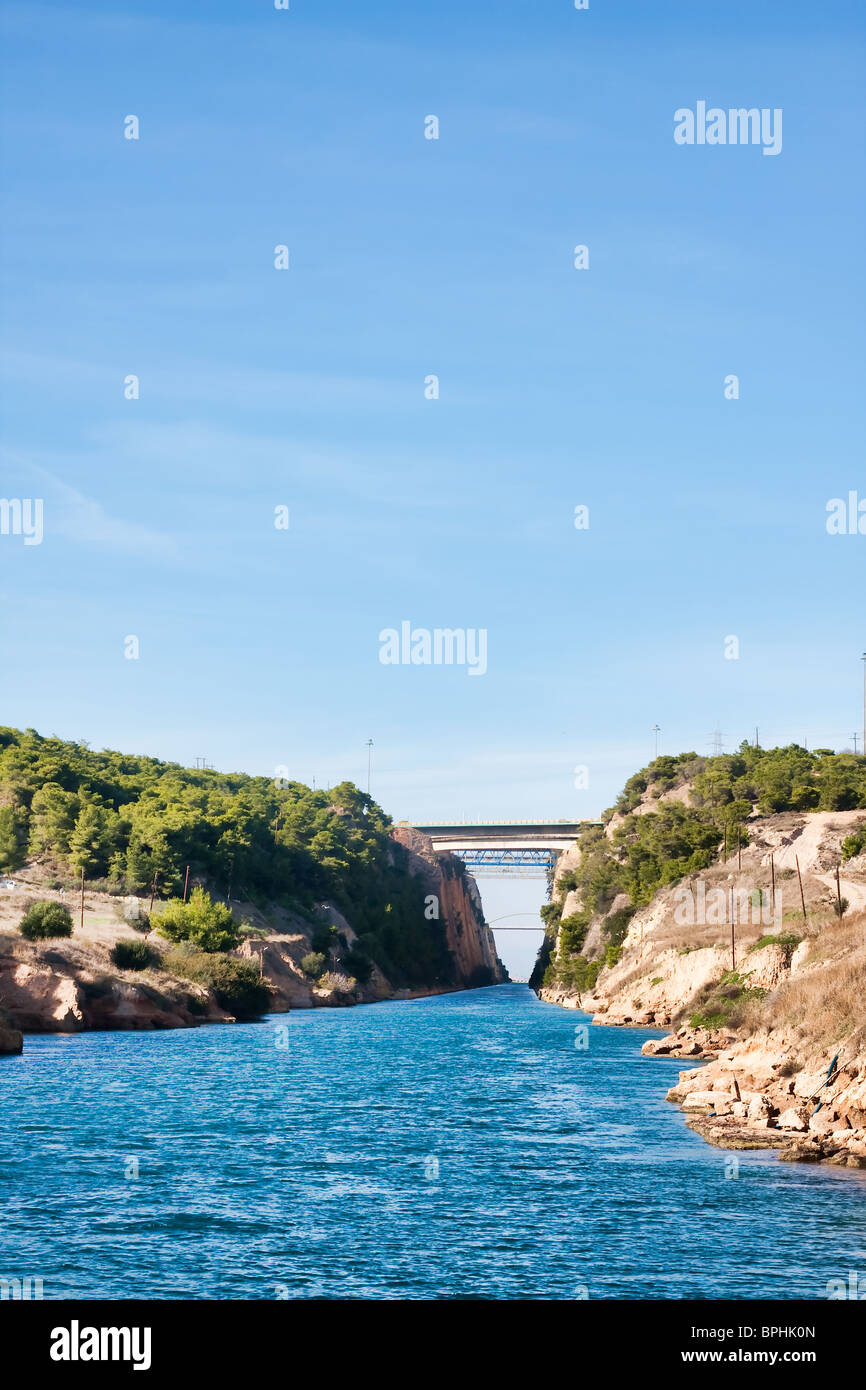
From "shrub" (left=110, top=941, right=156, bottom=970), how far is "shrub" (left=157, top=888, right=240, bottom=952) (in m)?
11.7

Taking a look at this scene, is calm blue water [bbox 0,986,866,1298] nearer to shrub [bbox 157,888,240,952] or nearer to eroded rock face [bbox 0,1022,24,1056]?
eroded rock face [bbox 0,1022,24,1056]

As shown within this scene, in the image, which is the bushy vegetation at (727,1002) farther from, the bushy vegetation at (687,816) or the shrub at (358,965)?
the shrub at (358,965)

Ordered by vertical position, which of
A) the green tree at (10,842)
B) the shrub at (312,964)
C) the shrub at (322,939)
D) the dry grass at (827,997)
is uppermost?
the green tree at (10,842)

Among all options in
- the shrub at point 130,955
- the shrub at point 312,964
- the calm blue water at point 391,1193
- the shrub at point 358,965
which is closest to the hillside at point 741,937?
the calm blue water at point 391,1193

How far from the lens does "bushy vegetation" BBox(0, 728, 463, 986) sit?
11762 centimetres

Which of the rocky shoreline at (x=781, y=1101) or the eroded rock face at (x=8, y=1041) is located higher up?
the rocky shoreline at (x=781, y=1101)

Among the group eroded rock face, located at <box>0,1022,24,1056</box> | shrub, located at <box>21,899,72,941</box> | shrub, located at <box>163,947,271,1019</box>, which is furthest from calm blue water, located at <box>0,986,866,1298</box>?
shrub, located at <box>163,947,271,1019</box>

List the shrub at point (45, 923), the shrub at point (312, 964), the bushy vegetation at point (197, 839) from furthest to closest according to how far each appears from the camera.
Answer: the shrub at point (312, 964)
the bushy vegetation at point (197, 839)
the shrub at point (45, 923)

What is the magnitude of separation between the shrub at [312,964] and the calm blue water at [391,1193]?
6959 centimetres

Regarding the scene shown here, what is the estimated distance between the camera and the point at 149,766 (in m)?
174

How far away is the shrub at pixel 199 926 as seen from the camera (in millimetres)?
101188

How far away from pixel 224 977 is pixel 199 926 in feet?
25.7

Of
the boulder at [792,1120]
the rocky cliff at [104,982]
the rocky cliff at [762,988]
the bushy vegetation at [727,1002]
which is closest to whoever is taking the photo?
the boulder at [792,1120]
